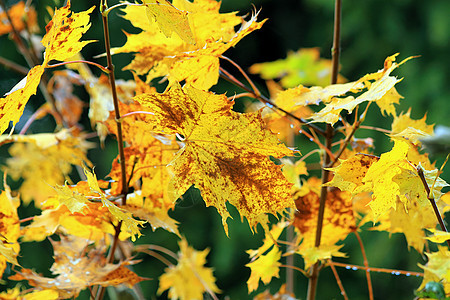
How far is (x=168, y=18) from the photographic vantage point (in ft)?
1.22

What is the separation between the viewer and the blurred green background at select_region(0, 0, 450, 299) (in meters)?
2.32

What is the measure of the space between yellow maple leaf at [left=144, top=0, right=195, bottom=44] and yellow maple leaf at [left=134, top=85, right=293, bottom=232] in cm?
4

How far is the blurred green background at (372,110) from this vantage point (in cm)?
232

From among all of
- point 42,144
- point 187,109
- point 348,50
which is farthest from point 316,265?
point 348,50

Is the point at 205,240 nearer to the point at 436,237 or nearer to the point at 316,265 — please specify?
the point at 316,265

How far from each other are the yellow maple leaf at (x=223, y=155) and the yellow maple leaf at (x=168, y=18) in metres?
0.04

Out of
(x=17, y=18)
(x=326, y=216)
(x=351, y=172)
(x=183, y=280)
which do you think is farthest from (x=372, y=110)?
(x=351, y=172)

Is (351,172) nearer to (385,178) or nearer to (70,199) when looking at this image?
(385,178)

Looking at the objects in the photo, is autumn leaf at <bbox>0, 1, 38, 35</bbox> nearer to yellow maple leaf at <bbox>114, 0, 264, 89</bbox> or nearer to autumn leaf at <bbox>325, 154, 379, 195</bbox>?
yellow maple leaf at <bbox>114, 0, 264, 89</bbox>

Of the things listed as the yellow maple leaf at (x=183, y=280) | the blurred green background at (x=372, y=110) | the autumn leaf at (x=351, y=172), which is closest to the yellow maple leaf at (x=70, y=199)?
the autumn leaf at (x=351, y=172)

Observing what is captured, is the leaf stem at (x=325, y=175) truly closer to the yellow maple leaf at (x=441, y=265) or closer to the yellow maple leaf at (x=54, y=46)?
the yellow maple leaf at (x=441, y=265)

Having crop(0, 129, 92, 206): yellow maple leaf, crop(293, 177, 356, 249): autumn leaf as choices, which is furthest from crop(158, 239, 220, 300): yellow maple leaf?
crop(293, 177, 356, 249): autumn leaf

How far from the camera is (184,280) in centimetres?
95

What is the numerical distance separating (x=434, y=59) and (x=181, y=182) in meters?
2.42
